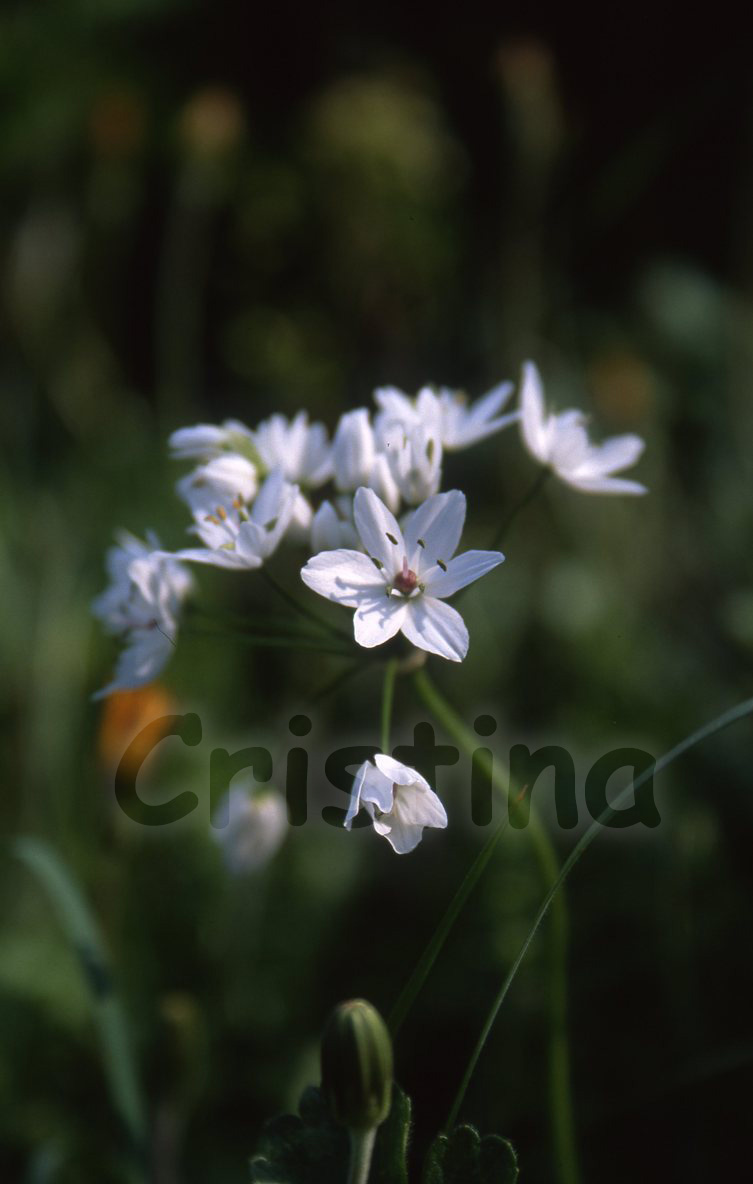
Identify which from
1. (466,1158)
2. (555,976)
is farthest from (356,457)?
(466,1158)

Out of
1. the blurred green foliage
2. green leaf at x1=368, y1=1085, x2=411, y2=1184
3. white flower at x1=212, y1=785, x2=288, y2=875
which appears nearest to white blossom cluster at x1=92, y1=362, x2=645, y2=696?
white flower at x1=212, y1=785, x2=288, y2=875

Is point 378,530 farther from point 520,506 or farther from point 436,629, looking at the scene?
point 520,506

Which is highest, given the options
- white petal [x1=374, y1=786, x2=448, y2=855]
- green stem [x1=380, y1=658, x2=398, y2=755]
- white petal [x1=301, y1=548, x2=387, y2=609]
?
white petal [x1=301, y1=548, x2=387, y2=609]

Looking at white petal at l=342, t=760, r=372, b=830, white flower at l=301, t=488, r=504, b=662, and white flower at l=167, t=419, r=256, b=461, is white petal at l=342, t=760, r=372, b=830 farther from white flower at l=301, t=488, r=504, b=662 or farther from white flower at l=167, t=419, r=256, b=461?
white flower at l=167, t=419, r=256, b=461

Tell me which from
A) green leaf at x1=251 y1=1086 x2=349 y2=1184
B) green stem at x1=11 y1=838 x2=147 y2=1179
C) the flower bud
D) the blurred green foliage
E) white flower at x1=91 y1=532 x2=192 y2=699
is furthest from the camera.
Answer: the blurred green foliage

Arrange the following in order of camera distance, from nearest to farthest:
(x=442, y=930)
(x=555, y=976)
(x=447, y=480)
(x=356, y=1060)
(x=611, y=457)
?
(x=356, y=1060), (x=442, y=930), (x=555, y=976), (x=611, y=457), (x=447, y=480)

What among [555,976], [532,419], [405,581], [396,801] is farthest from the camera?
[532,419]

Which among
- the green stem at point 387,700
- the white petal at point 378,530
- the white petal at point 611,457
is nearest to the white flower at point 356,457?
the white petal at point 378,530

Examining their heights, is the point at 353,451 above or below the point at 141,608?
above
